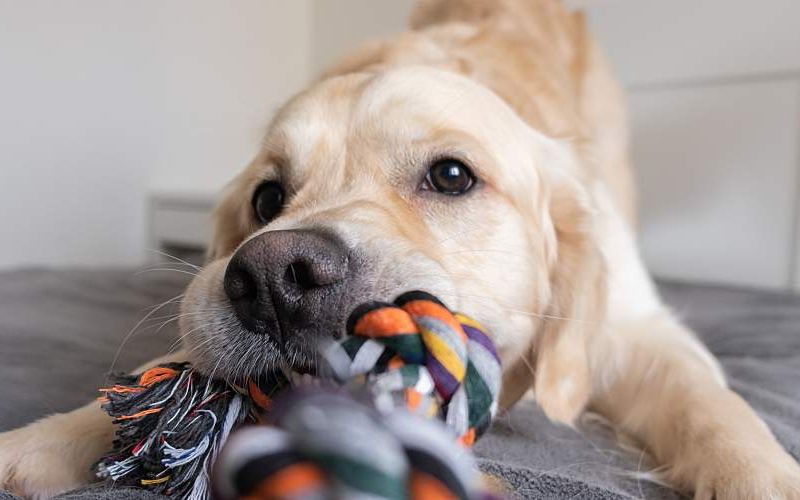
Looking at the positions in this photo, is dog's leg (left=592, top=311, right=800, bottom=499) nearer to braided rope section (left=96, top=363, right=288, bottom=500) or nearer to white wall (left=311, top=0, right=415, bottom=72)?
braided rope section (left=96, top=363, right=288, bottom=500)

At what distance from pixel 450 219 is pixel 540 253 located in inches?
8.8

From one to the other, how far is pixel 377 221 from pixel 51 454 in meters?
0.52

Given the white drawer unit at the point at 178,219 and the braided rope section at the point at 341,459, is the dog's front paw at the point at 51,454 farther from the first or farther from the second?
the white drawer unit at the point at 178,219

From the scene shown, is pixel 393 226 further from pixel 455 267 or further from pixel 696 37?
pixel 696 37

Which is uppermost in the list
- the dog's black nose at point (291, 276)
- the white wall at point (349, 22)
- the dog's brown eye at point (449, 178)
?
the white wall at point (349, 22)

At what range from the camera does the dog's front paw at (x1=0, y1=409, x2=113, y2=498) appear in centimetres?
87

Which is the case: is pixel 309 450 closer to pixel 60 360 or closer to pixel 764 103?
pixel 60 360

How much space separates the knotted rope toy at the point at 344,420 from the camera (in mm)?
441

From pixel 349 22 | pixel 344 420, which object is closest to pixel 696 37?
pixel 349 22

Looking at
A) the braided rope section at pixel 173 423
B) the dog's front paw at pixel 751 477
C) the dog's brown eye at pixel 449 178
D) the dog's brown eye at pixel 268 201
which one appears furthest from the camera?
the dog's brown eye at pixel 268 201

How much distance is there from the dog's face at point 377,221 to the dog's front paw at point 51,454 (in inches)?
7.9

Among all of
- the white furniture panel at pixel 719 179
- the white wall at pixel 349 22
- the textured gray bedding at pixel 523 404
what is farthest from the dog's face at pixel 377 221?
the white wall at pixel 349 22

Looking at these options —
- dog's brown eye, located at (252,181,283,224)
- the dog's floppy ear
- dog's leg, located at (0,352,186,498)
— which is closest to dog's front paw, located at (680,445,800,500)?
the dog's floppy ear

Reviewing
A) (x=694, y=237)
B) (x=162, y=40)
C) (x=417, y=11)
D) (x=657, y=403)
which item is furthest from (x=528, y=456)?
(x=162, y=40)
